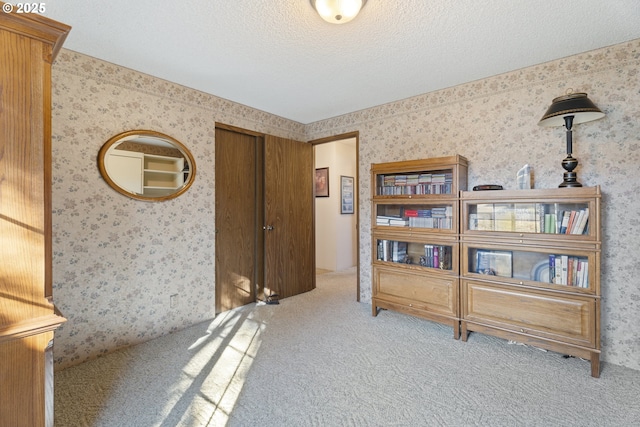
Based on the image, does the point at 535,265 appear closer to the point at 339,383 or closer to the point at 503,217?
the point at 503,217

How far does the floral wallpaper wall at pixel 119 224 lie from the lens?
7.47ft

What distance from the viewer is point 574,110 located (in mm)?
2156

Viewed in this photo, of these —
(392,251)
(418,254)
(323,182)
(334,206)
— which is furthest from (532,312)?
(323,182)

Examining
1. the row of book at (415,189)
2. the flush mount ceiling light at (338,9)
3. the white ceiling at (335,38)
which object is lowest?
the row of book at (415,189)

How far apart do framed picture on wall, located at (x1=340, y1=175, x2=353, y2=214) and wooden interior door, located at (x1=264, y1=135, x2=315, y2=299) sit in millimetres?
1565

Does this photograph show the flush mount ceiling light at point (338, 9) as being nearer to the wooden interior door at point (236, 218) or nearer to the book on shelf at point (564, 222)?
the wooden interior door at point (236, 218)

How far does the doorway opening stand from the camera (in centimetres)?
569

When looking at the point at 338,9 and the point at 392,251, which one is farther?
the point at 392,251

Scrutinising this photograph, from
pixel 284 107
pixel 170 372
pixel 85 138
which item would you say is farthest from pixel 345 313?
pixel 85 138

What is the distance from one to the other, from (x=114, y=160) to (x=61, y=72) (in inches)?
28.0

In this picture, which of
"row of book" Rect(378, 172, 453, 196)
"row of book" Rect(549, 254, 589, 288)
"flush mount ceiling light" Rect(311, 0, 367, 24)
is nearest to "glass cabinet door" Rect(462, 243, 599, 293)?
"row of book" Rect(549, 254, 589, 288)

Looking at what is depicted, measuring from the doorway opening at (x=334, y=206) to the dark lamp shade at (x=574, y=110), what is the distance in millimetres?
3517

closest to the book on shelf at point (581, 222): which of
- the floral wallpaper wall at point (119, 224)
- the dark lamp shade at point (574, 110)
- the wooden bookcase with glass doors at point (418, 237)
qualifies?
the dark lamp shade at point (574, 110)

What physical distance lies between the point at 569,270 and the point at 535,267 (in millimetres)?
217
